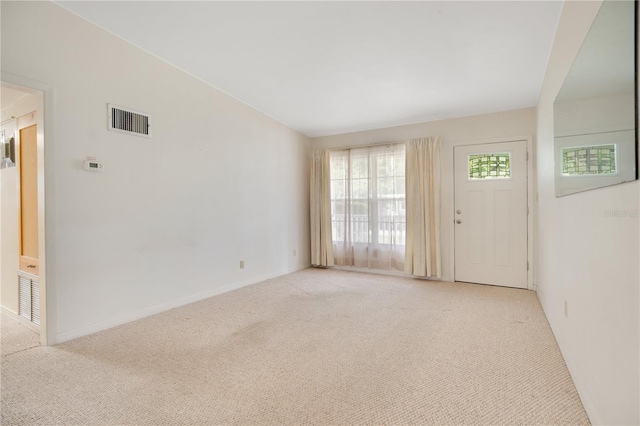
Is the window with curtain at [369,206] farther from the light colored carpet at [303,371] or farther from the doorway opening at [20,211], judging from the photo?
the doorway opening at [20,211]

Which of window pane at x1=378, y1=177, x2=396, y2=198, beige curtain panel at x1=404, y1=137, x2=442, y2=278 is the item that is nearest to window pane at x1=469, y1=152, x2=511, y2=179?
beige curtain panel at x1=404, y1=137, x2=442, y2=278

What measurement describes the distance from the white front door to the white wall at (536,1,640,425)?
180 cm

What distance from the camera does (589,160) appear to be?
4.58 ft

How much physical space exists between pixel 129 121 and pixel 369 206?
11.3 feet

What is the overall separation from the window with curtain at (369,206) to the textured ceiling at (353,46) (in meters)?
1.13

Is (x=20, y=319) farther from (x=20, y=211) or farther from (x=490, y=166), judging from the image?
(x=490, y=166)

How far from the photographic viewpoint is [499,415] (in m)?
1.50

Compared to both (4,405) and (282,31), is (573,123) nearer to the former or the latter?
(282,31)

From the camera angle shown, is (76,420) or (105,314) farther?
(105,314)

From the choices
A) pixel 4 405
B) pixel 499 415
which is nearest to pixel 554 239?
pixel 499 415

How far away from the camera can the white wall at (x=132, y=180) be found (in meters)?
2.27

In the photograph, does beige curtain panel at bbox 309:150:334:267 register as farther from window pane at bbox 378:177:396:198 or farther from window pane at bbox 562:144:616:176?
window pane at bbox 562:144:616:176

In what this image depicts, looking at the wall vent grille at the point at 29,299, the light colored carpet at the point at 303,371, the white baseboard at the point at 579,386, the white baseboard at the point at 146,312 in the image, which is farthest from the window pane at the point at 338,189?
the wall vent grille at the point at 29,299

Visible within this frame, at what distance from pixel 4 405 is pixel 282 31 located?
299 cm
